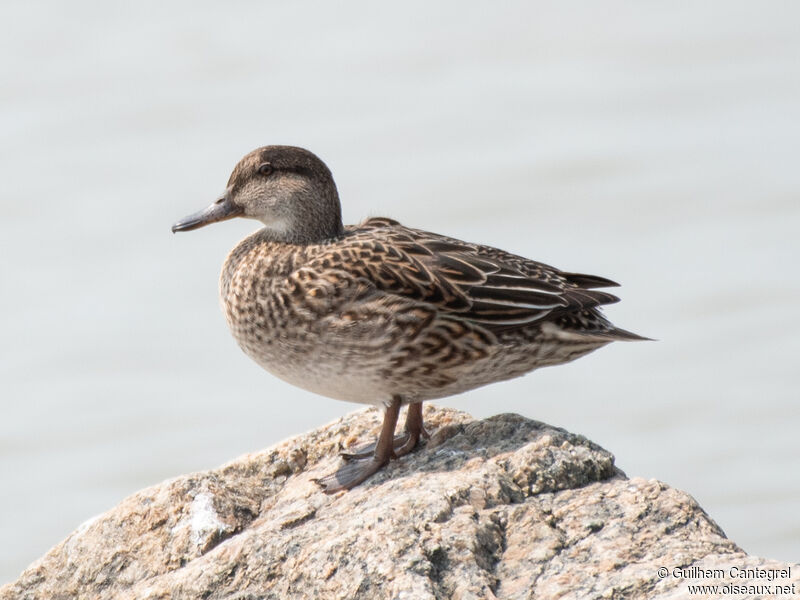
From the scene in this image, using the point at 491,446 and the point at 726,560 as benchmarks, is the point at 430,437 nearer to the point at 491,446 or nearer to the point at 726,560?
the point at 491,446

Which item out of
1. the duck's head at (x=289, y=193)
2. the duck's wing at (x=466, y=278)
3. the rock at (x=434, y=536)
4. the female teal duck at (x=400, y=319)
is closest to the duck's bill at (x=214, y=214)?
the duck's head at (x=289, y=193)

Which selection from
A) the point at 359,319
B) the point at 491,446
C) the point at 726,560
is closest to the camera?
the point at 726,560

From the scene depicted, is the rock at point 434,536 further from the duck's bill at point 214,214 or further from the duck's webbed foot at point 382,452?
the duck's bill at point 214,214

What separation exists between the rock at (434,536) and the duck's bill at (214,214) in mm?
1259

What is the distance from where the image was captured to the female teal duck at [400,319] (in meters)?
5.44

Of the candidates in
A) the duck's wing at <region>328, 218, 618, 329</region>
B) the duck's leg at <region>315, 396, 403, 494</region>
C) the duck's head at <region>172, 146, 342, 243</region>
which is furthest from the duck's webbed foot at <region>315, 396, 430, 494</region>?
the duck's head at <region>172, 146, 342, 243</region>

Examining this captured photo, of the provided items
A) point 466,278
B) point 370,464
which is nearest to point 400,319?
point 466,278

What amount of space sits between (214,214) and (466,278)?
1.32 meters

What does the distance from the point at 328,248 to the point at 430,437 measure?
95cm

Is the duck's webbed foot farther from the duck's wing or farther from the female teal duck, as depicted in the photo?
the duck's wing

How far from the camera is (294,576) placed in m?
4.38

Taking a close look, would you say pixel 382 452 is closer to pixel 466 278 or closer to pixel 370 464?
pixel 370 464

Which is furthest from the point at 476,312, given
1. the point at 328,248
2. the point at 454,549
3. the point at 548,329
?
the point at 454,549

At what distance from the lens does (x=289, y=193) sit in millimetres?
5996
